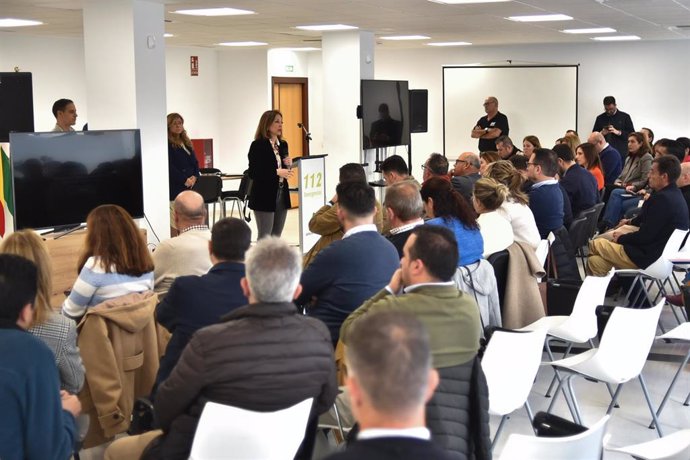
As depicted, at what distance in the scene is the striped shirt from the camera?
418 cm

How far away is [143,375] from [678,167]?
4691 mm

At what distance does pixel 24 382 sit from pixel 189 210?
7.09 feet

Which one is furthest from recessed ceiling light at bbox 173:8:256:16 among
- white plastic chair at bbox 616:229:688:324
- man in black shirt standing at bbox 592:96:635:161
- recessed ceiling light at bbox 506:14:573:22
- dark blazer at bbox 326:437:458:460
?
dark blazer at bbox 326:437:458:460

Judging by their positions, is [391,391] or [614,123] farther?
[614,123]

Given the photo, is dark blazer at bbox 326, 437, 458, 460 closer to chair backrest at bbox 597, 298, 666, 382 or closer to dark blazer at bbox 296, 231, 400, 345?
dark blazer at bbox 296, 231, 400, 345

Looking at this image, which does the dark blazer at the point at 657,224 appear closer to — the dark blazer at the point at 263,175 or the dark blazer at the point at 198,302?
the dark blazer at the point at 263,175

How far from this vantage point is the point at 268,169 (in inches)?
346

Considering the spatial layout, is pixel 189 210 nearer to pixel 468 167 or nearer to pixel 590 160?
pixel 468 167

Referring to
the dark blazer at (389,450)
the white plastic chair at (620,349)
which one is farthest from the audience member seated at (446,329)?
the white plastic chair at (620,349)

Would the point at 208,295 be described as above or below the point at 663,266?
above

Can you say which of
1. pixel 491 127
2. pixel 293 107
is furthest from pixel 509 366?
pixel 293 107

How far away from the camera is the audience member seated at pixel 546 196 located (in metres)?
7.12

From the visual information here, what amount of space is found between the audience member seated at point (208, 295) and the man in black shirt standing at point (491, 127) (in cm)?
956

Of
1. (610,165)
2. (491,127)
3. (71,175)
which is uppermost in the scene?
(491,127)
